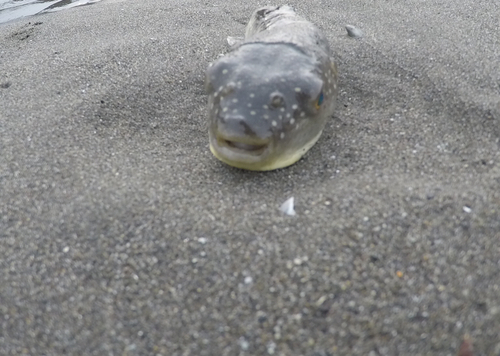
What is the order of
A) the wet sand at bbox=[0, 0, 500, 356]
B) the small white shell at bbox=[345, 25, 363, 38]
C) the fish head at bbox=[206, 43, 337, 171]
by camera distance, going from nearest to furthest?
the wet sand at bbox=[0, 0, 500, 356]
the fish head at bbox=[206, 43, 337, 171]
the small white shell at bbox=[345, 25, 363, 38]

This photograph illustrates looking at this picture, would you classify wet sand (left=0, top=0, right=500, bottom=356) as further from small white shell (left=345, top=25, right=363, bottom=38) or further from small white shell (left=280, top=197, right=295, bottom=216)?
small white shell (left=345, top=25, right=363, bottom=38)

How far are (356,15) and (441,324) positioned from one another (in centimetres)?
354

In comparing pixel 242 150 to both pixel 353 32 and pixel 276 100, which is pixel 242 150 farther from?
pixel 353 32

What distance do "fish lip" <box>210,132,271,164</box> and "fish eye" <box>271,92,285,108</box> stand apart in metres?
0.19

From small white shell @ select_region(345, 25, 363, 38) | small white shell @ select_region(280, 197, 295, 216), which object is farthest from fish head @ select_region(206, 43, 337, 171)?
small white shell @ select_region(345, 25, 363, 38)

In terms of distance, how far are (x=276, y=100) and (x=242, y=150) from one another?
1.04 feet

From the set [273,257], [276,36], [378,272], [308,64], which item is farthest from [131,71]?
[378,272]

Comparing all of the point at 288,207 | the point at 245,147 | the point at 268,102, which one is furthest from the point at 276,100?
the point at 288,207

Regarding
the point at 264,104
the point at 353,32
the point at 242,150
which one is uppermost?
the point at 264,104

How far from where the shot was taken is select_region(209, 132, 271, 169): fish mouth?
2.09 m

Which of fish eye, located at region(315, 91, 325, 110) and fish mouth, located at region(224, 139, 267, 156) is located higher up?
fish eye, located at region(315, 91, 325, 110)

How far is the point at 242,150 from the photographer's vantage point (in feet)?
7.01

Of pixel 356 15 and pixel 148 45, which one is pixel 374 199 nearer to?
pixel 148 45

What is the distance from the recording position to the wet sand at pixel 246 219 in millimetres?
1529
